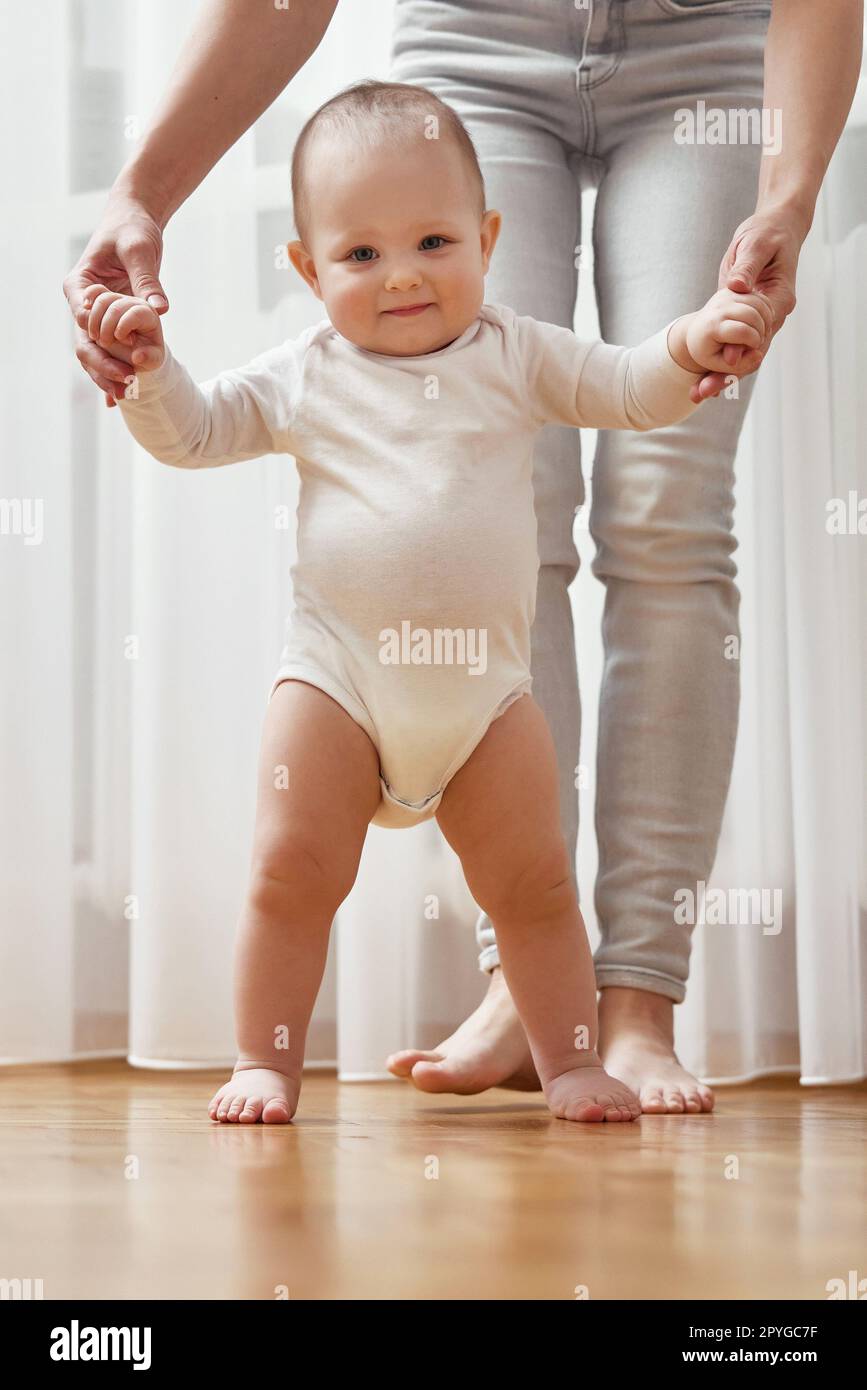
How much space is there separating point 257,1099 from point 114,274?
57cm

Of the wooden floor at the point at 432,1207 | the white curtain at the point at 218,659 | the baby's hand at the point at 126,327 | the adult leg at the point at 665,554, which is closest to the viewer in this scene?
the wooden floor at the point at 432,1207

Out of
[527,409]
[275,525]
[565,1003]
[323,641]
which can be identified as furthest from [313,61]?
[565,1003]

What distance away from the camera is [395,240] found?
103 centimetres

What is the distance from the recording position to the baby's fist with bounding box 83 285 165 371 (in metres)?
0.90

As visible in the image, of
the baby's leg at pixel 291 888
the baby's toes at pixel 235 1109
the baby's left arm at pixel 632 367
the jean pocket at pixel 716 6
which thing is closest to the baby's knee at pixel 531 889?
the baby's leg at pixel 291 888

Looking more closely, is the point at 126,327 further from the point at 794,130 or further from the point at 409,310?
the point at 794,130

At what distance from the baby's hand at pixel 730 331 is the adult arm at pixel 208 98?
0.38 metres

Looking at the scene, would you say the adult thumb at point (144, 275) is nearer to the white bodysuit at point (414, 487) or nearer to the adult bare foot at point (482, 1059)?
the white bodysuit at point (414, 487)

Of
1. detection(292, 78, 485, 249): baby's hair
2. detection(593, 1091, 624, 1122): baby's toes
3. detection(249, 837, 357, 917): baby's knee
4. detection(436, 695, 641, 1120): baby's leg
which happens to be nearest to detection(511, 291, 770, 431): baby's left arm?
detection(292, 78, 485, 249): baby's hair

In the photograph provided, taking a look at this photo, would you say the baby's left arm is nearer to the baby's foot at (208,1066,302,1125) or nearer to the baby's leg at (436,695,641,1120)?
the baby's leg at (436,695,641,1120)

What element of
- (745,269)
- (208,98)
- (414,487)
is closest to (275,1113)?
(414,487)

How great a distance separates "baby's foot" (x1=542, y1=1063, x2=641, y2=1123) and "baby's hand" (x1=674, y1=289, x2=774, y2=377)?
0.49 metres

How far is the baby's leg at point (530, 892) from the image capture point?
998 mm
